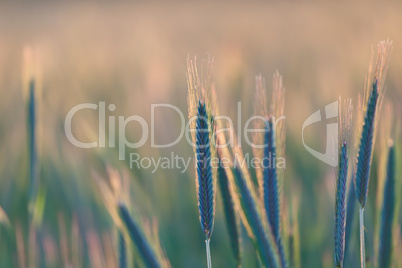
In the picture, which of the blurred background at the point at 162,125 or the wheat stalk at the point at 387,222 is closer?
the wheat stalk at the point at 387,222

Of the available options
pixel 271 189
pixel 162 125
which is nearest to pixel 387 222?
pixel 271 189

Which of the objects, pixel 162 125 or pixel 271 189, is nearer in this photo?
pixel 271 189

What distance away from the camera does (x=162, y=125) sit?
4.05ft

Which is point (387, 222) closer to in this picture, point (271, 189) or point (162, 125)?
point (271, 189)

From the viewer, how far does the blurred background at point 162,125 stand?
956 mm

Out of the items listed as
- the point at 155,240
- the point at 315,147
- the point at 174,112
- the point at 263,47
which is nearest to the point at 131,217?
the point at 155,240

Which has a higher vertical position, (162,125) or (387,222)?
(162,125)

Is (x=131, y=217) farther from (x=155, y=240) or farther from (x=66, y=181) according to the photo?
(x=66, y=181)

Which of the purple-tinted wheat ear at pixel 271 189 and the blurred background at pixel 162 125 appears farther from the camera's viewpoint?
the blurred background at pixel 162 125

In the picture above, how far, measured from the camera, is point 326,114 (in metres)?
1.22

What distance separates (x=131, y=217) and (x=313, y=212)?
0.53 m

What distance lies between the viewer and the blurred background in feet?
3.14

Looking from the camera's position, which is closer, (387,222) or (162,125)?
(387,222)

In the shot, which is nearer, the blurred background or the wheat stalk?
the wheat stalk
